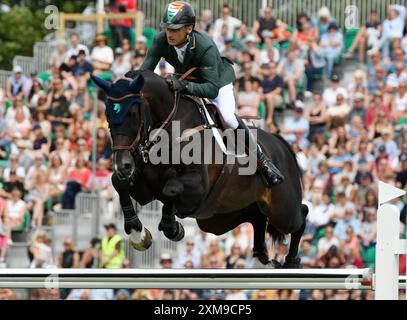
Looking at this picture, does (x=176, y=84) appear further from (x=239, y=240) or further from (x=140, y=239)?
(x=239, y=240)

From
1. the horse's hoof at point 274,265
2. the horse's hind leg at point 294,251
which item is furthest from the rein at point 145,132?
the horse's hind leg at point 294,251

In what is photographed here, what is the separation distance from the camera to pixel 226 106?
9281mm

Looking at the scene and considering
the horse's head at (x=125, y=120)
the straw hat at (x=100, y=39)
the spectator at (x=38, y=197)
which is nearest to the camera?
the horse's head at (x=125, y=120)

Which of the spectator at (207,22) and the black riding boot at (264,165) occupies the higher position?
the spectator at (207,22)

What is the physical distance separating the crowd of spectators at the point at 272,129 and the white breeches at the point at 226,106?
13.6 feet

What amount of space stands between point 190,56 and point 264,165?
48.4 inches

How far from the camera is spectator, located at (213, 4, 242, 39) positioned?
54.1 feet

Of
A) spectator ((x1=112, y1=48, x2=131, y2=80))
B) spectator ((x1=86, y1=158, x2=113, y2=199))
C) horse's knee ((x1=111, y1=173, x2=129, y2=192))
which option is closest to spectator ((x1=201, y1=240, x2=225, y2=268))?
spectator ((x1=86, y1=158, x2=113, y2=199))

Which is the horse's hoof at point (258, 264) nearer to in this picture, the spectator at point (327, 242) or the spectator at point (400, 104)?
the spectator at point (327, 242)

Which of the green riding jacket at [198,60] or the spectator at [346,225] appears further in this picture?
the spectator at [346,225]

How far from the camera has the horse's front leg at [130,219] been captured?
28.5 ft

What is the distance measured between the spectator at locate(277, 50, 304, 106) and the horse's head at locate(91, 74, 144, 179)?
7.28 metres

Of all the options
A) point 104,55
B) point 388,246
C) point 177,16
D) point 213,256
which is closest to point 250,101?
point 213,256

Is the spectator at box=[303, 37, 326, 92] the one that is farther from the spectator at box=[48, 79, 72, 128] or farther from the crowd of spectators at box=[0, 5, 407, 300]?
the spectator at box=[48, 79, 72, 128]
